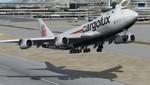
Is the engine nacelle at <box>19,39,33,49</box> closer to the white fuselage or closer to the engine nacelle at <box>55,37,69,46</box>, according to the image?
the engine nacelle at <box>55,37,69,46</box>

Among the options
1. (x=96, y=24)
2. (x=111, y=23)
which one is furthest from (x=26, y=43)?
(x=111, y=23)

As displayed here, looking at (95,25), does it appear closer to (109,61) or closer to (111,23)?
(111,23)

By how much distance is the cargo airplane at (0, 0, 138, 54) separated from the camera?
121 feet

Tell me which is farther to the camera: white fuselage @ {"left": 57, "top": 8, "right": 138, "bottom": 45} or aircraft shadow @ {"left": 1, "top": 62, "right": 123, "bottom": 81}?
aircraft shadow @ {"left": 1, "top": 62, "right": 123, "bottom": 81}

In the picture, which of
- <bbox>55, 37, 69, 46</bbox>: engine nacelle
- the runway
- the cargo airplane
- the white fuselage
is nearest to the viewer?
the white fuselage

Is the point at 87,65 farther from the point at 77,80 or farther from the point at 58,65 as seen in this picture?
the point at 77,80

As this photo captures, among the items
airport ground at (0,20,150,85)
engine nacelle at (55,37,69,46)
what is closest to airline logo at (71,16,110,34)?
engine nacelle at (55,37,69,46)

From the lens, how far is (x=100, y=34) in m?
38.2

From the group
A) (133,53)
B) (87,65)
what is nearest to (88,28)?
(87,65)

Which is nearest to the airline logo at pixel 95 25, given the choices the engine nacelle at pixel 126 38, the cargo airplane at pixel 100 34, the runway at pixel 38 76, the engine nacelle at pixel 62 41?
the cargo airplane at pixel 100 34

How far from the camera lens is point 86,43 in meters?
39.6

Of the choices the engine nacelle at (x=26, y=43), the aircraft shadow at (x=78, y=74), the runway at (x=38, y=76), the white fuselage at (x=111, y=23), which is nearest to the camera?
the white fuselage at (x=111, y=23)

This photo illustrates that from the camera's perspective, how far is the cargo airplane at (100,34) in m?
36.9

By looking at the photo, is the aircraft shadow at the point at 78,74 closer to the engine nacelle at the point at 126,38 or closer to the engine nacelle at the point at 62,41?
the engine nacelle at the point at 62,41
